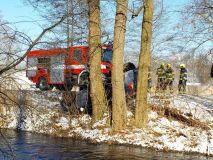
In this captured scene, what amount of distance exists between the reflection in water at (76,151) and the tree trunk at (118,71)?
65.0 inches

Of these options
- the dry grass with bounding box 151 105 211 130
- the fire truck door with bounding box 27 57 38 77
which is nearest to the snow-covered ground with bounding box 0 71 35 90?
the fire truck door with bounding box 27 57 38 77

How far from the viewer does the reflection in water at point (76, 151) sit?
14209 millimetres

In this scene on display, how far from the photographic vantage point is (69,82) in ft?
77.6

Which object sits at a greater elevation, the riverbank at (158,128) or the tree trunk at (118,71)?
the tree trunk at (118,71)

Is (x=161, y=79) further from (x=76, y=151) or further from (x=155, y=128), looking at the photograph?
(x=76, y=151)

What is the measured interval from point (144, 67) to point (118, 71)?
1107 mm

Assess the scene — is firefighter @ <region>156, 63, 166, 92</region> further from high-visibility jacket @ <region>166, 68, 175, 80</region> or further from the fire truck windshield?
the fire truck windshield

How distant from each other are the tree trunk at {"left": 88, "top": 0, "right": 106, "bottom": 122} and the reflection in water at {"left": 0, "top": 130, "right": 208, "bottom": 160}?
2.11 metres

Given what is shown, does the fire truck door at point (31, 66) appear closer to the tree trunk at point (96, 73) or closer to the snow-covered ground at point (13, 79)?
the snow-covered ground at point (13, 79)

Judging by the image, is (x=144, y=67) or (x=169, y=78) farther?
(x=169, y=78)

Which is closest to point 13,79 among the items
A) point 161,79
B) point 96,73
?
point 96,73

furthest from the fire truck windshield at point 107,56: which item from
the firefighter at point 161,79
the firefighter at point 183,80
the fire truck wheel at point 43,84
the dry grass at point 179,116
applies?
the dry grass at point 179,116

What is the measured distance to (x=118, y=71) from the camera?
17953mm

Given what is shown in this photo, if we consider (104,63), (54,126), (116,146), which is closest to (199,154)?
(116,146)
